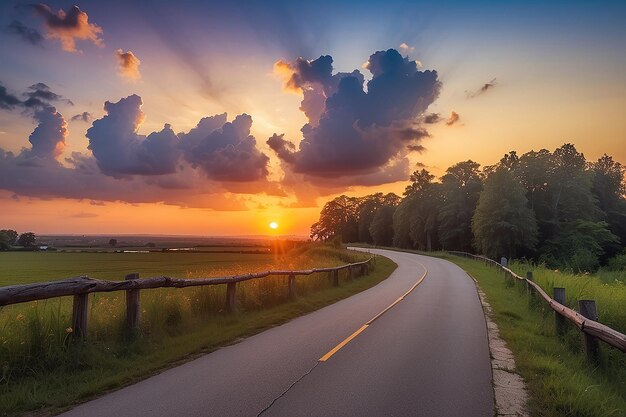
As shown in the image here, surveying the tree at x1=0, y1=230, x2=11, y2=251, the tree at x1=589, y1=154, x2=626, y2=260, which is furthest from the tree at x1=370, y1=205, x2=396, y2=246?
the tree at x1=0, y1=230, x2=11, y2=251

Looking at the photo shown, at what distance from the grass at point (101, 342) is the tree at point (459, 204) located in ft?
232

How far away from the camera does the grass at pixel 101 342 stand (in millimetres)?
6066

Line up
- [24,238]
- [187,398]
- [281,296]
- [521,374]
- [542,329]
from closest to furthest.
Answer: [187,398] < [521,374] < [542,329] < [281,296] < [24,238]

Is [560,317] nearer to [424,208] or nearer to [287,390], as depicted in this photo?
[287,390]

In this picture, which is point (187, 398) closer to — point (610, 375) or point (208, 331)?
point (208, 331)

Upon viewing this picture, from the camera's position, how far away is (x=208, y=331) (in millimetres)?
10070

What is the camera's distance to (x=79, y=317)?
24.7ft

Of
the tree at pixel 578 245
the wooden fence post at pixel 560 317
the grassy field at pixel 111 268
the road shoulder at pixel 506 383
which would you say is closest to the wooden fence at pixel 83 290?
the road shoulder at pixel 506 383

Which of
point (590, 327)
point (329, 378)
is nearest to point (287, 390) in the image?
point (329, 378)

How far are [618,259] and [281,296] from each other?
64.9 meters

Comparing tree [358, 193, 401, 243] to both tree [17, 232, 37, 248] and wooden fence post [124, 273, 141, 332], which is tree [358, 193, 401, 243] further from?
→ wooden fence post [124, 273, 141, 332]

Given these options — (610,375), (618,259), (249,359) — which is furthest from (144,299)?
(618,259)

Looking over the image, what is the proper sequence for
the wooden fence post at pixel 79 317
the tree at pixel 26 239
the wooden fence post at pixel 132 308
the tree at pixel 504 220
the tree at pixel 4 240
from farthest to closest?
the tree at pixel 26 239, the tree at pixel 4 240, the tree at pixel 504 220, the wooden fence post at pixel 132 308, the wooden fence post at pixel 79 317

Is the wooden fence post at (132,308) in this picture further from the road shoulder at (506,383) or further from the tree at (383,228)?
the tree at (383,228)
